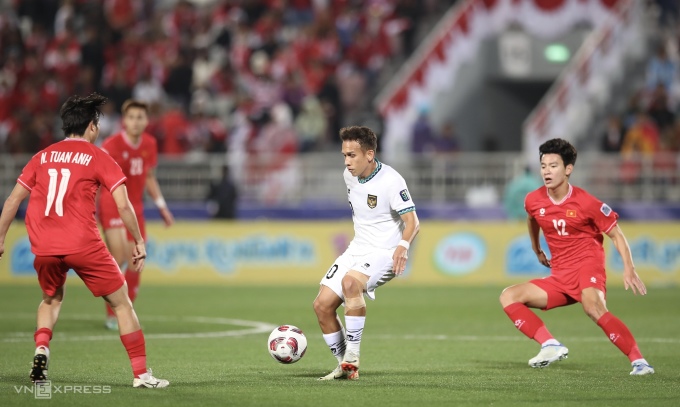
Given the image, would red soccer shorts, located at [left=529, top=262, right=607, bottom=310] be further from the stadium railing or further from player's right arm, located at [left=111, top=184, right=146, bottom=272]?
the stadium railing

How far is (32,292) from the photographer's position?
65.6ft

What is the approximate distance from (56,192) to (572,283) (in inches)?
193

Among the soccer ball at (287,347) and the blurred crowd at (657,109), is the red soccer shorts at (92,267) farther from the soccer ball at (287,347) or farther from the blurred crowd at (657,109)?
the blurred crowd at (657,109)

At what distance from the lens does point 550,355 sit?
34.0 feet

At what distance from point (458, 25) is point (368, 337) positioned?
14960mm

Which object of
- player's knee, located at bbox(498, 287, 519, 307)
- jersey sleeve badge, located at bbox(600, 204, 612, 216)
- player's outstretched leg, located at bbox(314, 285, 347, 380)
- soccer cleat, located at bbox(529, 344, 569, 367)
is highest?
jersey sleeve badge, located at bbox(600, 204, 612, 216)

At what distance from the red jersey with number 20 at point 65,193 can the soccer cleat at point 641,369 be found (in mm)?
4789

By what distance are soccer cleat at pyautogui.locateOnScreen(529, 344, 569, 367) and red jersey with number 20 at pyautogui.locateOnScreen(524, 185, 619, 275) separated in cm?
80

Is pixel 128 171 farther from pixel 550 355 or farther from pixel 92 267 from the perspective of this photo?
pixel 550 355

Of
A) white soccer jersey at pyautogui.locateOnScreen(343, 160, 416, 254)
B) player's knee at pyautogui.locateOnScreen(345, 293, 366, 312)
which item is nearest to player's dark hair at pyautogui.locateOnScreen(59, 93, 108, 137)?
white soccer jersey at pyautogui.locateOnScreen(343, 160, 416, 254)

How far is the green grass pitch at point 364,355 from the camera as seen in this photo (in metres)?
8.55

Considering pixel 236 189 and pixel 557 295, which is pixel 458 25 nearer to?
pixel 236 189

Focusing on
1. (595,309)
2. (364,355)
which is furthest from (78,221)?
(595,309)

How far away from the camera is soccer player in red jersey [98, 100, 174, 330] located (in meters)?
14.1
